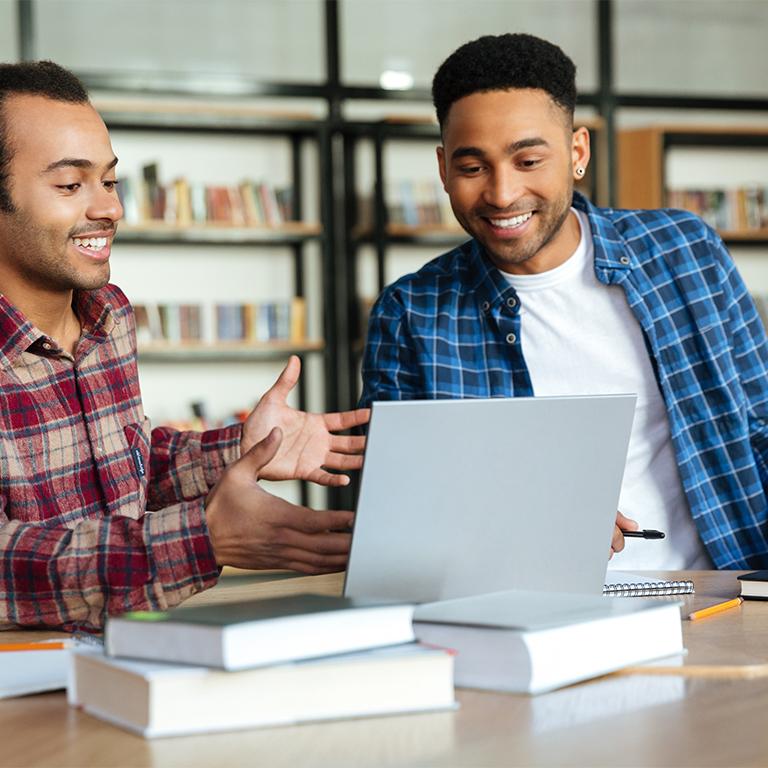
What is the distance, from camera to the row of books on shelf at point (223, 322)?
5.09 metres

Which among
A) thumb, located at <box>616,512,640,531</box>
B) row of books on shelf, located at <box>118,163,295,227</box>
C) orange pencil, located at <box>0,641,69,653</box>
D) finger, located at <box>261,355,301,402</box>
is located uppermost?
row of books on shelf, located at <box>118,163,295,227</box>

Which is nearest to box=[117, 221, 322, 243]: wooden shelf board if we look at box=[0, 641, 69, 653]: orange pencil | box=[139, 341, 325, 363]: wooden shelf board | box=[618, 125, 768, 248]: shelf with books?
box=[139, 341, 325, 363]: wooden shelf board

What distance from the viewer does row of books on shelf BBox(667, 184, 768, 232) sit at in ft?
18.8

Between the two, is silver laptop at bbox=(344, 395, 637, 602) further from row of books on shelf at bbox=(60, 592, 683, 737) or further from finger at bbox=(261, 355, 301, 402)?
finger at bbox=(261, 355, 301, 402)

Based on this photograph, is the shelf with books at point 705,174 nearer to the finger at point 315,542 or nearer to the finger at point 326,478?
the finger at point 326,478

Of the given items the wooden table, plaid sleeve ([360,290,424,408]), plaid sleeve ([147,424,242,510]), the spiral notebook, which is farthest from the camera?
plaid sleeve ([360,290,424,408])

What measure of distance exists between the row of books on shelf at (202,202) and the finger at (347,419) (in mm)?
3492

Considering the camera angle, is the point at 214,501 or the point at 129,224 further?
the point at 129,224

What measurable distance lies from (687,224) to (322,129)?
3.28m

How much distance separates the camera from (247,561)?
129cm

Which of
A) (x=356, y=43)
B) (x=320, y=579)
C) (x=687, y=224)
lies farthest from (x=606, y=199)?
(x=320, y=579)

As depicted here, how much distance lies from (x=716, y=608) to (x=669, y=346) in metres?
0.81

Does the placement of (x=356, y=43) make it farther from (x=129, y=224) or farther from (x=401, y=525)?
(x=401, y=525)

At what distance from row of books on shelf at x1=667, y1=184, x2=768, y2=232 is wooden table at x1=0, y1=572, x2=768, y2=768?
4.91 m
